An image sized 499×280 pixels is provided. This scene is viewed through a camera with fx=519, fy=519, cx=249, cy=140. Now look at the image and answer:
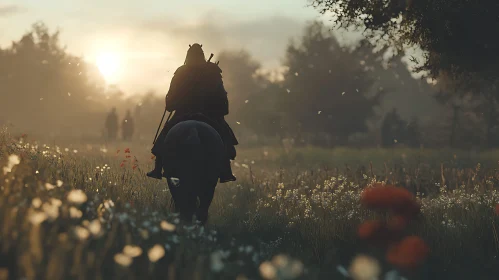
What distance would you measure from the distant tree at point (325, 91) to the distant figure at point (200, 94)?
32.3m

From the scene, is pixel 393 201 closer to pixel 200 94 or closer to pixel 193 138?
pixel 193 138

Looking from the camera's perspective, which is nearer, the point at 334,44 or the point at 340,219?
the point at 340,219

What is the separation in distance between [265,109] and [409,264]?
4963cm

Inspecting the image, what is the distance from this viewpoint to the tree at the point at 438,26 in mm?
11727

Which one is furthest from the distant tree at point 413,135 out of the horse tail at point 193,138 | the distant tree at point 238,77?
the horse tail at point 193,138

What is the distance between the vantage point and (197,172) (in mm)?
7535

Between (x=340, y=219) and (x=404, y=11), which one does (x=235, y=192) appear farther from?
(x=404, y=11)

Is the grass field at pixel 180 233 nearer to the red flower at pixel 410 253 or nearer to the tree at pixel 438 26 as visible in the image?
the red flower at pixel 410 253

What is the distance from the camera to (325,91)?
42.5 meters

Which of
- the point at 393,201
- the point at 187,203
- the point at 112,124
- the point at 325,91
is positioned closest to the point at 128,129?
the point at 112,124

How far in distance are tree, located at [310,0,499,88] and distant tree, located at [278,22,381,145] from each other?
27.0 metres

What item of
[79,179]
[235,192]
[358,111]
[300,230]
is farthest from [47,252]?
[358,111]

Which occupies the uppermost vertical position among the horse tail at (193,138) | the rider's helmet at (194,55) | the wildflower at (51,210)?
the rider's helmet at (194,55)

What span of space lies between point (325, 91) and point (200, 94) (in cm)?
3468
